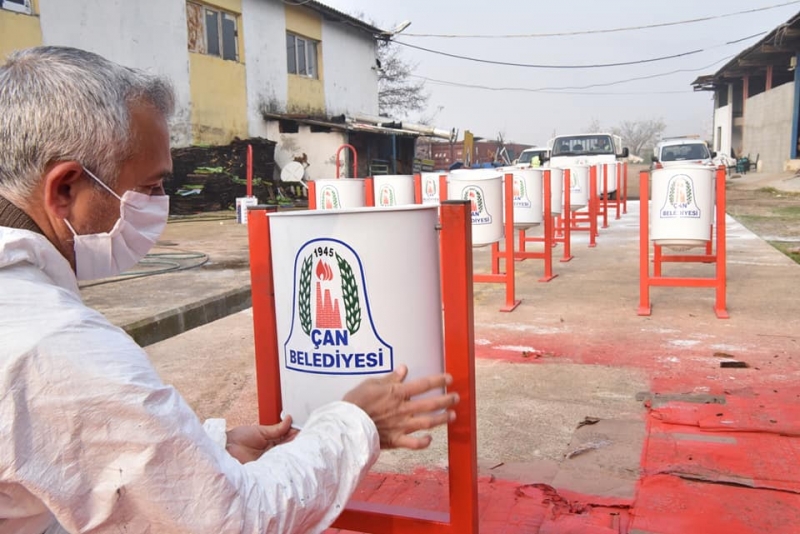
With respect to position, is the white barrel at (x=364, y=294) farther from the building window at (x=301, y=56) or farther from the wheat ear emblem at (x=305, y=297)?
the building window at (x=301, y=56)

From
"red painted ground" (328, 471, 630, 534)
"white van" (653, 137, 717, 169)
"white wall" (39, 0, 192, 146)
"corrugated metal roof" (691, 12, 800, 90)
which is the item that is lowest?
"red painted ground" (328, 471, 630, 534)

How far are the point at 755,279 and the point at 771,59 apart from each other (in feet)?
95.2

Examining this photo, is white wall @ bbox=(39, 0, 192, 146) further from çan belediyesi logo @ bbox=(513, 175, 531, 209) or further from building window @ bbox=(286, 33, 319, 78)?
çan belediyesi logo @ bbox=(513, 175, 531, 209)

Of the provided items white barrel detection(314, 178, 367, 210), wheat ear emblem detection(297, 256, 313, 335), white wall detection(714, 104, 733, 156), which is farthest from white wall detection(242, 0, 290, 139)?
white wall detection(714, 104, 733, 156)

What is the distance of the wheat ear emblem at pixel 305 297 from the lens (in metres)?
1.72

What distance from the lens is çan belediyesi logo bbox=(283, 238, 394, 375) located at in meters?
1.67

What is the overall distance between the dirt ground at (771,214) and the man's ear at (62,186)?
26.4 ft

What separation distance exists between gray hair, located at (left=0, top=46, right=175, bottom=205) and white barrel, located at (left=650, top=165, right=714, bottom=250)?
442 centimetres

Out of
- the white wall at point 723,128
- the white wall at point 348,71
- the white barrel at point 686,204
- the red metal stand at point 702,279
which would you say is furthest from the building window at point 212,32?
the white wall at point 723,128

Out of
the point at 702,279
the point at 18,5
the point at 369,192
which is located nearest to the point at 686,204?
the point at 702,279

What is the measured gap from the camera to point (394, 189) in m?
6.84

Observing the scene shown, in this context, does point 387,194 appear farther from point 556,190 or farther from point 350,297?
point 350,297

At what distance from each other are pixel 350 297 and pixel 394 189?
523cm

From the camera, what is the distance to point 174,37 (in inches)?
638
